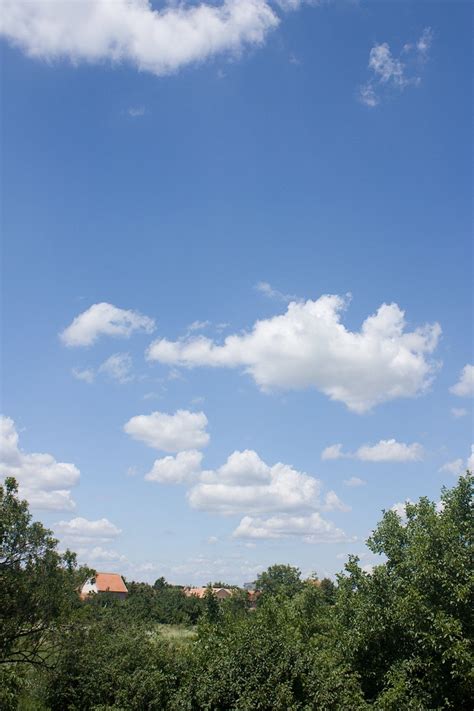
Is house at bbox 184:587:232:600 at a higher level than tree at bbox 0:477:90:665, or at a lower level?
lower

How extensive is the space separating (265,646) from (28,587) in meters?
6.13

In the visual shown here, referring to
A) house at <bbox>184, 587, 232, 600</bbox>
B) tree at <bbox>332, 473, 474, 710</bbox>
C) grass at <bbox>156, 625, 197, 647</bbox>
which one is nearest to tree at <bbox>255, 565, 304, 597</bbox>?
house at <bbox>184, 587, 232, 600</bbox>

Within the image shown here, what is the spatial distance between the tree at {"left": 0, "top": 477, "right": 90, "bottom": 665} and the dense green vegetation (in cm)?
3

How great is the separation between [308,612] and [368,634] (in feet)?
38.1

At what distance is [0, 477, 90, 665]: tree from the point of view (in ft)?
49.5

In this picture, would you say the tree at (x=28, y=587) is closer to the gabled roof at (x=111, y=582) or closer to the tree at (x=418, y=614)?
the tree at (x=418, y=614)

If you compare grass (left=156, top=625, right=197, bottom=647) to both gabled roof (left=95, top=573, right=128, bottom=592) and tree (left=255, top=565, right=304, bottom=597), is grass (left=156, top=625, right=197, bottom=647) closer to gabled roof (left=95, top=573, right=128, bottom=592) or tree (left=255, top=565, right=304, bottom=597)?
tree (left=255, top=565, right=304, bottom=597)

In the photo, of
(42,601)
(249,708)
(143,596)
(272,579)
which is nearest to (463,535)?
(249,708)

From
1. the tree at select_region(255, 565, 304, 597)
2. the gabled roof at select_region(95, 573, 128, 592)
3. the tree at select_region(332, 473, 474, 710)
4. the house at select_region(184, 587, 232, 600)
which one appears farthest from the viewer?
the gabled roof at select_region(95, 573, 128, 592)

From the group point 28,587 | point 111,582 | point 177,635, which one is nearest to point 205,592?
point 177,635

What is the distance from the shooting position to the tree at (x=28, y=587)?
594 inches

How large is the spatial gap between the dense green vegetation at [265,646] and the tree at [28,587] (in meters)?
0.03

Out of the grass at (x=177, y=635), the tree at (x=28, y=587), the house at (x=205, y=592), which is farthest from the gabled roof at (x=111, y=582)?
the tree at (x=28, y=587)

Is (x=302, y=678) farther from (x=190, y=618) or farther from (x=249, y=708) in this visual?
(x=190, y=618)
